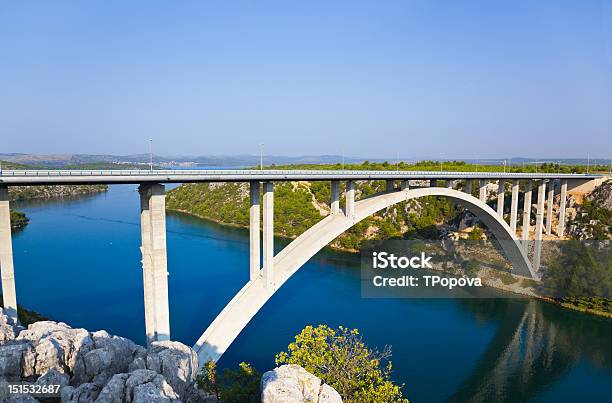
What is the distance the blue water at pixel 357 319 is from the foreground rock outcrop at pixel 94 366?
904 cm

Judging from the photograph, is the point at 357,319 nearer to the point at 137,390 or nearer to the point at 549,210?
the point at 137,390

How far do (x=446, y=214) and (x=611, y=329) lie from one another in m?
19.4

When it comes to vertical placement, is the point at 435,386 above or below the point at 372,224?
below

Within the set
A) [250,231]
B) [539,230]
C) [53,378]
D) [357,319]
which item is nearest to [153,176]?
[250,231]

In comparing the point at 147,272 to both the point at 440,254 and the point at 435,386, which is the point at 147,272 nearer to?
the point at 435,386

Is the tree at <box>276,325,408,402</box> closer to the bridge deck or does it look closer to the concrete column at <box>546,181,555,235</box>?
the bridge deck

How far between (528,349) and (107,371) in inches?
741

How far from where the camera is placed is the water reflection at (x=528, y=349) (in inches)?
666

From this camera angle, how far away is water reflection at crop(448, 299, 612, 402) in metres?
16.9

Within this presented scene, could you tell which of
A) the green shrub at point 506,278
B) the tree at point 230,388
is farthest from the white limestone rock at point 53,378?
the green shrub at point 506,278

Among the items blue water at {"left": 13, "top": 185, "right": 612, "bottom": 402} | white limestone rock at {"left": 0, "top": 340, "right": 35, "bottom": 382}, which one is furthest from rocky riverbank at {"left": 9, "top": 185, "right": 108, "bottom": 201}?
white limestone rock at {"left": 0, "top": 340, "right": 35, "bottom": 382}

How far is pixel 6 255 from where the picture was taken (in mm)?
10367

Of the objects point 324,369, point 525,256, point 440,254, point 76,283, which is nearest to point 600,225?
point 525,256

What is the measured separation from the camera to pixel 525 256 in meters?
27.9
